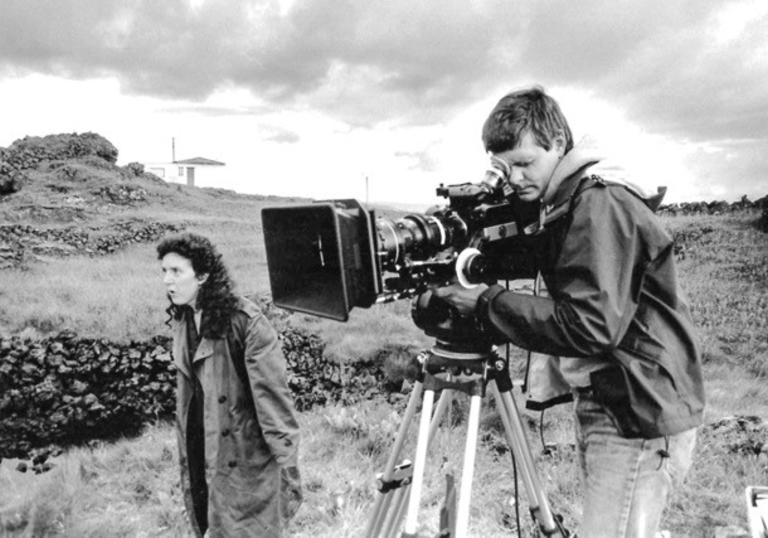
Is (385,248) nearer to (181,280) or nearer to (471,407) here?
(471,407)

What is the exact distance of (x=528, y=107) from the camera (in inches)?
69.2

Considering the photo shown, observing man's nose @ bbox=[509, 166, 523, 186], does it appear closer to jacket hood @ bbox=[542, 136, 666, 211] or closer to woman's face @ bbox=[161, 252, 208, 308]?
jacket hood @ bbox=[542, 136, 666, 211]

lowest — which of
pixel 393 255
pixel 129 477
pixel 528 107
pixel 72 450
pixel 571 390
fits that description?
pixel 72 450

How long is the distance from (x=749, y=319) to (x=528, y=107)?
27.0ft

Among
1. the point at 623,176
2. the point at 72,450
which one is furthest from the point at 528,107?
the point at 72,450

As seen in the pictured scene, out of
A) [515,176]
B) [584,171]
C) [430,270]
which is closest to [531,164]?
[515,176]

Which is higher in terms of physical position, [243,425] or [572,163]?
[572,163]

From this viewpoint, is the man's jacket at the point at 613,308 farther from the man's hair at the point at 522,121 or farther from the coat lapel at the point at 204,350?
the coat lapel at the point at 204,350

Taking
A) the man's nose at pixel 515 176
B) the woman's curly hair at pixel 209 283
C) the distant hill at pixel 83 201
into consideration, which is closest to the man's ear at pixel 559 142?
the man's nose at pixel 515 176

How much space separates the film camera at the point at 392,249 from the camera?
1637 millimetres

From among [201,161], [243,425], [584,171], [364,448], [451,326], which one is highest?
[201,161]

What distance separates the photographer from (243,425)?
272 centimetres

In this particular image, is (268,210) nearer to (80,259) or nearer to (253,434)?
(253,434)

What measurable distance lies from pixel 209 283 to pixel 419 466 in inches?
61.4
